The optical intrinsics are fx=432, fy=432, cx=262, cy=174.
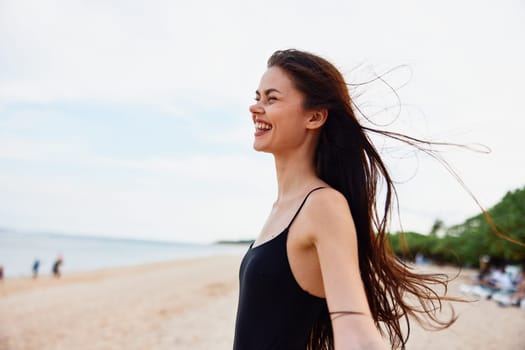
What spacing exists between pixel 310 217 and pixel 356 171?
372mm

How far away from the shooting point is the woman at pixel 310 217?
4.06ft

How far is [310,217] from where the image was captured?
120 cm

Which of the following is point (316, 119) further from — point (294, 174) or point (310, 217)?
point (310, 217)

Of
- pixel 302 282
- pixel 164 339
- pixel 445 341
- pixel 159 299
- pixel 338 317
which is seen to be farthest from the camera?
pixel 159 299

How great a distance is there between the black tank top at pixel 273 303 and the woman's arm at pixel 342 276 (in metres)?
0.13

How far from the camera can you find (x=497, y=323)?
11.7 m

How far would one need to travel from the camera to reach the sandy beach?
934 centimetres

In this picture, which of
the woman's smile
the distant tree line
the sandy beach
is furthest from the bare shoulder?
the distant tree line

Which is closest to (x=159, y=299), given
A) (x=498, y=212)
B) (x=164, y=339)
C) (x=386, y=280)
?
(x=164, y=339)

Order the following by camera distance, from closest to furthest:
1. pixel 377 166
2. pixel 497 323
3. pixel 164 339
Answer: pixel 377 166 → pixel 164 339 → pixel 497 323

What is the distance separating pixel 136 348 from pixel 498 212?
1219 inches

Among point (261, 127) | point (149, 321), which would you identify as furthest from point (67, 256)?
point (261, 127)

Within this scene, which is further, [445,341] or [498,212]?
[498,212]

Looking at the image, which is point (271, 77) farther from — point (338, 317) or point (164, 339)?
point (164, 339)
